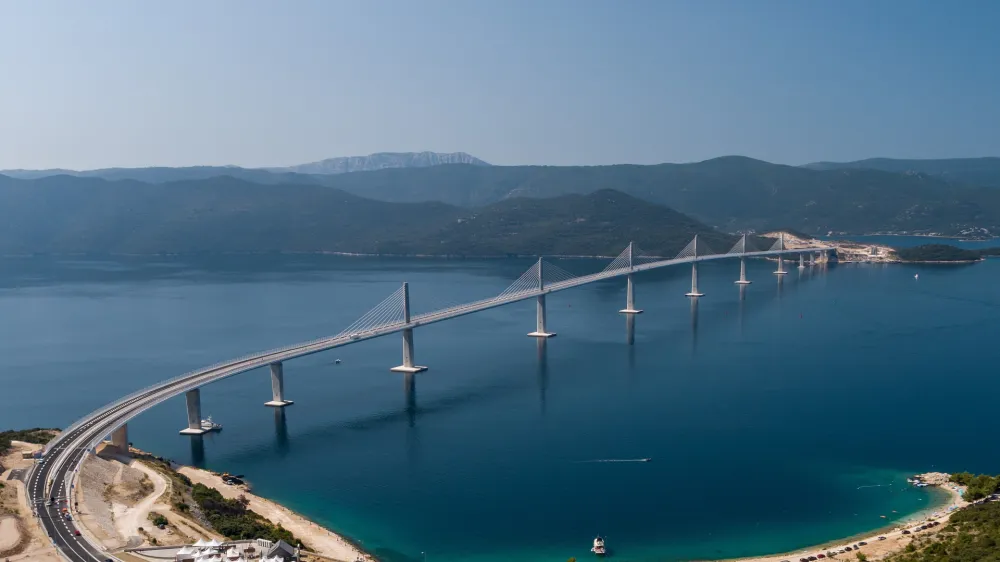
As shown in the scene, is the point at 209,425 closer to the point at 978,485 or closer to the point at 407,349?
the point at 407,349

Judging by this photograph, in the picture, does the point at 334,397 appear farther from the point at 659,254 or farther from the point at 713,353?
the point at 659,254

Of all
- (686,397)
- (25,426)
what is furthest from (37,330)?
(686,397)

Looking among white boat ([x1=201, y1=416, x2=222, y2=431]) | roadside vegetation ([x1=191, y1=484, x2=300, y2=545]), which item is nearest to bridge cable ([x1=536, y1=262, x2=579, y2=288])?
white boat ([x1=201, y1=416, x2=222, y2=431])

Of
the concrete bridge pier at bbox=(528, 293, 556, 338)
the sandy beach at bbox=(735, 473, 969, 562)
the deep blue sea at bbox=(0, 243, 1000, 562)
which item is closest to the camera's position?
the sandy beach at bbox=(735, 473, 969, 562)

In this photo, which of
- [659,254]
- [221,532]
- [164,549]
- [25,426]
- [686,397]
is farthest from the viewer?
[659,254]

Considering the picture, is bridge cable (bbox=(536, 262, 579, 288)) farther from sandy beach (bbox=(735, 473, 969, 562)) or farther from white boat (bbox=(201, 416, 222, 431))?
sandy beach (bbox=(735, 473, 969, 562))

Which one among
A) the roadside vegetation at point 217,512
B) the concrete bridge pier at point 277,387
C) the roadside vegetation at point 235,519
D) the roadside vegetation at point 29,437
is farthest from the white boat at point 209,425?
the roadside vegetation at point 235,519
